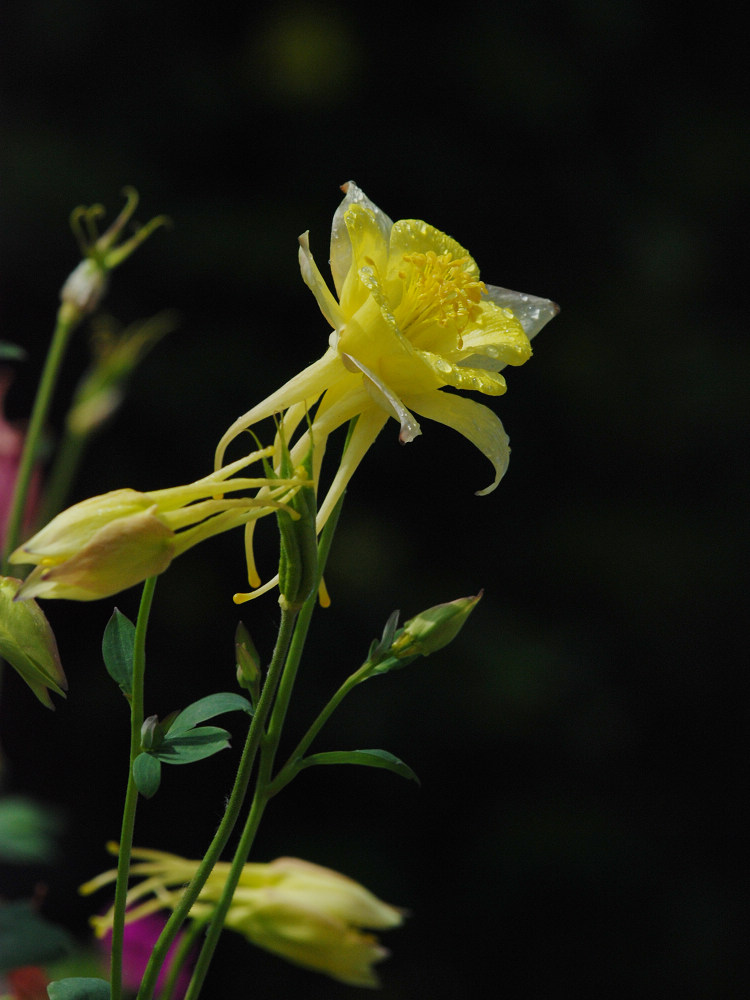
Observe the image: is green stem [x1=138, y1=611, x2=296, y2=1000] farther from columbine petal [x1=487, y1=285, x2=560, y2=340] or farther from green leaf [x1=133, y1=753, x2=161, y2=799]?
columbine petal [x1=487, y1=285, x2=560, y2=340]

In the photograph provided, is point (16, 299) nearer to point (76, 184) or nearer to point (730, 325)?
point (76, 184)

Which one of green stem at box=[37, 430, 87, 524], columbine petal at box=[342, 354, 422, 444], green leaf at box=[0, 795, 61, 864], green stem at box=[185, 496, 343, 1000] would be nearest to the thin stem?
green stem at box=[185, 496, 343, 1000]

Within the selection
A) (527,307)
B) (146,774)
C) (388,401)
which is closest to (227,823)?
(146,774)

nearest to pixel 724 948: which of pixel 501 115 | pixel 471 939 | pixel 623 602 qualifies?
pixel 471 939

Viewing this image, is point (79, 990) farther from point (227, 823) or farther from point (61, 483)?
point (61, 483)

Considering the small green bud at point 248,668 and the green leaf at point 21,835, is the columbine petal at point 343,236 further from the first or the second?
the green leaf at point 21,835
